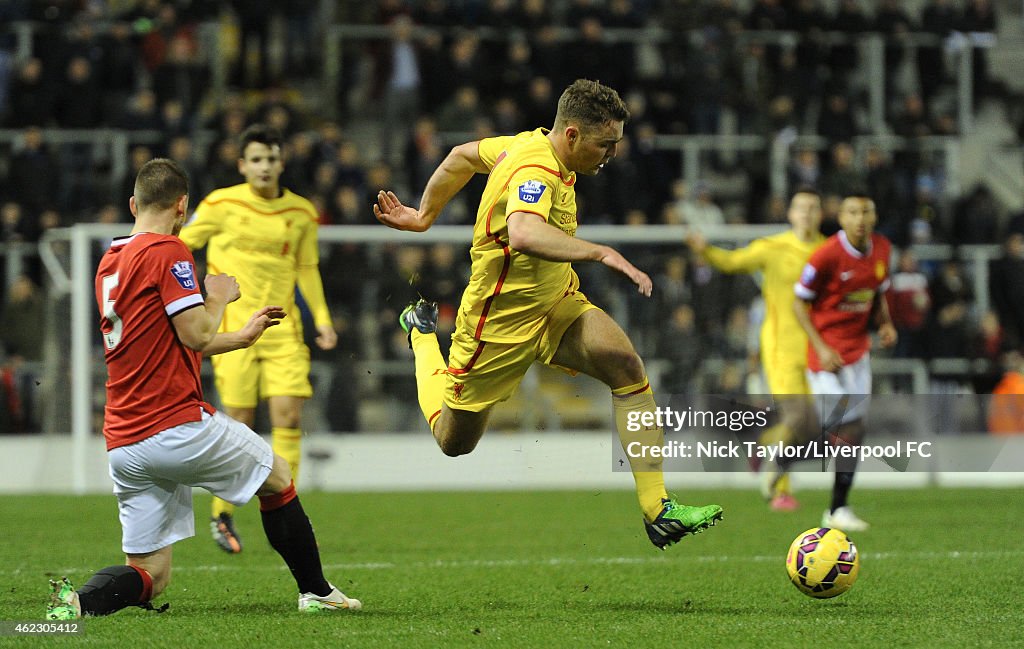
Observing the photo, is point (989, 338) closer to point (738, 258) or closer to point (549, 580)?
point (738, 258)

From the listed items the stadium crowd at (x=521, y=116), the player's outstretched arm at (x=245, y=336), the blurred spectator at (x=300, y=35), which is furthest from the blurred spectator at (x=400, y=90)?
the player's outstretched arm at (x=245, y=336)

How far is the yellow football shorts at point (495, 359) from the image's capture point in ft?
24.6

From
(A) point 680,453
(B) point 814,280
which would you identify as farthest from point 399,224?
(A) point 680,453

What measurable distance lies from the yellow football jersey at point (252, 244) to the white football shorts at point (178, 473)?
11.8 ft

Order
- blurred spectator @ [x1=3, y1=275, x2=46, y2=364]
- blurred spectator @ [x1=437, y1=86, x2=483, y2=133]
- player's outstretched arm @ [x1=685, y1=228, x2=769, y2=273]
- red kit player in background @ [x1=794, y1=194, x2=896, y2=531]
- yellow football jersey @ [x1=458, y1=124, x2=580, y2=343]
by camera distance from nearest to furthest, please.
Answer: yellow football jersey @ [x1=458, y1=124, x2=580, y2=343], red kit player in background @ [x1=794, y1=194, x2=896, y2=531], player's outstretched arm @ [x1=685, y1=228, x2=769, y2=273], blurred spectator @ [x1=3, y1=275, x2=46, y2=364], blurred spectator @ [x1=437, y1=86, x2=483, y2=133]

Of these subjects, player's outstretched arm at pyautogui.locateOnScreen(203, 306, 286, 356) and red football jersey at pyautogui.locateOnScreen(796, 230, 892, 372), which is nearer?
player's outstretched arm at pyautogui.locateOnScreen(203, 306, 286, 356)

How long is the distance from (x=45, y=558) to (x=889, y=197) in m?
12.7

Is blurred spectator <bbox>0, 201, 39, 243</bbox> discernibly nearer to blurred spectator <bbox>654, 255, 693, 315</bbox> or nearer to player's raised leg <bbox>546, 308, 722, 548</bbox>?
blurred spectator <bbox>654, 255, 693, 315</bbox>

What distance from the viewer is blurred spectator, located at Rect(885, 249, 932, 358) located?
16.5m

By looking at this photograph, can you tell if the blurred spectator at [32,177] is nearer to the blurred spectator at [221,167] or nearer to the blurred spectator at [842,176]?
the blurred spectator at [221,167]

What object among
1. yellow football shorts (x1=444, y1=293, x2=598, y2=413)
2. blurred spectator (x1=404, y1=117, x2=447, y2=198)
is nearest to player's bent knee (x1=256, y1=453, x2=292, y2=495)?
yellow football shorts (x1=444, y1=293, x2=598, y2=413)

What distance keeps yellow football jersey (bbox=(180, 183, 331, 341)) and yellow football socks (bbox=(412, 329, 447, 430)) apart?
1578 millimetres

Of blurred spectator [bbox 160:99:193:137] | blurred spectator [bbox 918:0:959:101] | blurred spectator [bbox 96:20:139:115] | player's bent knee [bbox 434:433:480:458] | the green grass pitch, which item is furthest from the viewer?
blurred spectator [bbox 918:0:959:101]

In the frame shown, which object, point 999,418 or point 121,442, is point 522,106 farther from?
point 121,442
